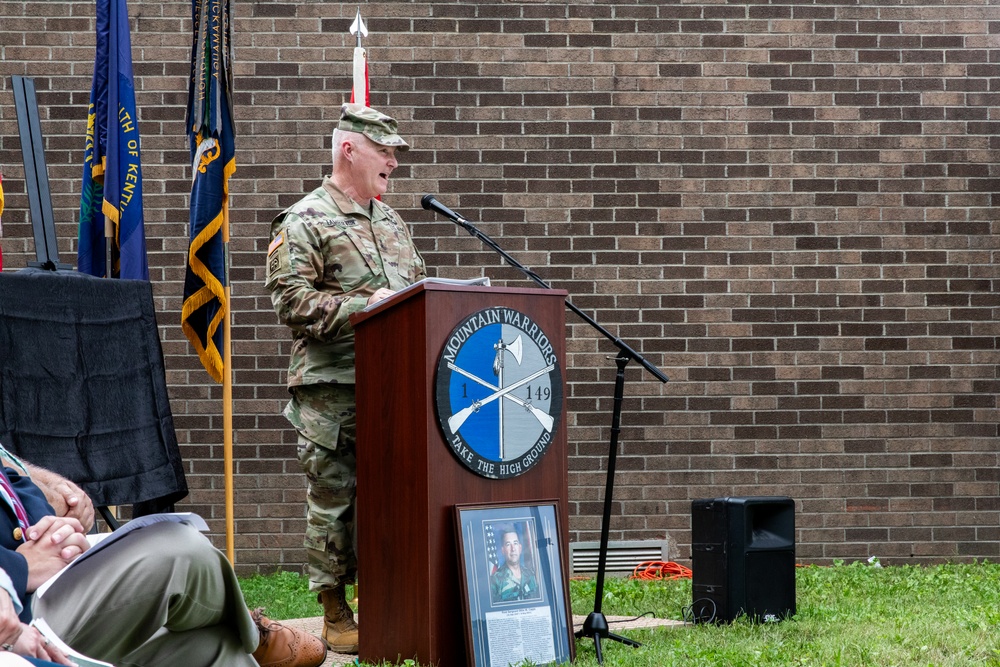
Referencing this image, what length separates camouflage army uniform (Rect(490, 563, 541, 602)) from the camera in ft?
9.99

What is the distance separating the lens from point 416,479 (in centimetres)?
307

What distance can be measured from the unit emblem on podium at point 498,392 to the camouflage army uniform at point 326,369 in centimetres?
71

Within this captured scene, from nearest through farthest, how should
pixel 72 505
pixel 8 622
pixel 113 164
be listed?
pixel 8 622 → pixel 72 505 → pixel 113 164

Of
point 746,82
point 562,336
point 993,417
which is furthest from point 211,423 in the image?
point 993,417

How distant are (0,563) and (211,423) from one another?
4016mm

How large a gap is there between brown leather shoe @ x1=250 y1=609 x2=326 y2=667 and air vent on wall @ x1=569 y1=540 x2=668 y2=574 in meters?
3.27

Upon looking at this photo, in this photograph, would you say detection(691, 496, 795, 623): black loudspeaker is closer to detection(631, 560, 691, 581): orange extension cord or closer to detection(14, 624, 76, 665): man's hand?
detection(631, 560, 691, 581): orange extension cord

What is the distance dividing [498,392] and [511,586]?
566mm

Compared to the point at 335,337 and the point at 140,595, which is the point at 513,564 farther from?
the point at 140,595

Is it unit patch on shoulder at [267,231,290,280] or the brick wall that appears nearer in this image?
unit patch on shoulder at [267,231,290,280]

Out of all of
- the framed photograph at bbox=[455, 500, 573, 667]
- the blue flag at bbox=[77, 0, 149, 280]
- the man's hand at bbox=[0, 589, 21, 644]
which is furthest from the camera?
the blue flag at bbox=[77, 0, 149, 280]

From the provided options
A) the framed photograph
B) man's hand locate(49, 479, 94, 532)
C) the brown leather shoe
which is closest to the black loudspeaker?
the framed photograph

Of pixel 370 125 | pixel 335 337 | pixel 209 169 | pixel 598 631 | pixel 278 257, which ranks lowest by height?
pixel 598 631

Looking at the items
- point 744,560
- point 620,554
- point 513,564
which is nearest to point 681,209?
point 620,554
